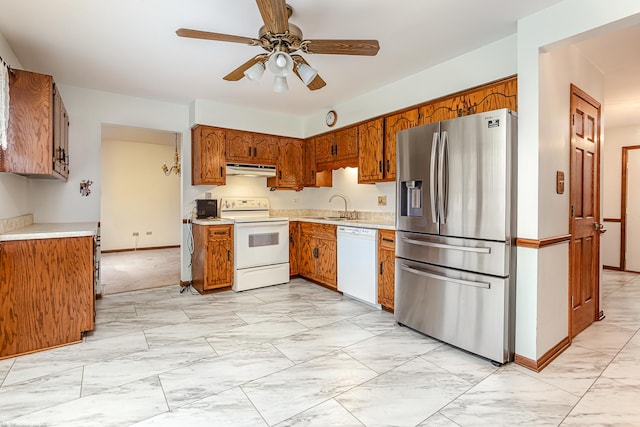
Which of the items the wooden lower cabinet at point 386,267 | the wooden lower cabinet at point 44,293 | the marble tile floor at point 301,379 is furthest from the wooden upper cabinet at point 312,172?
the wooden lower cabinet at point 44,293

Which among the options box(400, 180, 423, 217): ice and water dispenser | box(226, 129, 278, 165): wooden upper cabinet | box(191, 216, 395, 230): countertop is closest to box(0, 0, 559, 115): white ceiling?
box(226, 129, 278, 165): wooden upper cabinet

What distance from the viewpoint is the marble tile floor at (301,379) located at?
6.06 feet

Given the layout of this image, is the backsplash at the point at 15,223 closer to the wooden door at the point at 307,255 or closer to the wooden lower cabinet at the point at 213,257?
the wooden lower cabinet at the point at 213,257

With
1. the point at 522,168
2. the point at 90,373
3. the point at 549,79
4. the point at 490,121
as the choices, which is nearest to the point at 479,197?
the point at 522,168

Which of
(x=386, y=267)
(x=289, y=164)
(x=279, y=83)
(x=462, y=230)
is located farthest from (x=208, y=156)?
(x=462, y=230)

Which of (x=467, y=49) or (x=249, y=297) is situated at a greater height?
(x=467, y=49)

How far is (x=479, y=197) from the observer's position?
2480mm

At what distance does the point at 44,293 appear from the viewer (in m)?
2.67

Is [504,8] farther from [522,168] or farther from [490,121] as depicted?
[522,168]

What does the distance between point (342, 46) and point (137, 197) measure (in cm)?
721

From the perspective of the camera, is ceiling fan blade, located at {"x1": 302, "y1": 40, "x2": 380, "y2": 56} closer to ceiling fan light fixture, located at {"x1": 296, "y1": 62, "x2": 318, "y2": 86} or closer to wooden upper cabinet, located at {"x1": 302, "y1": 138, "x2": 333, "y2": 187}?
ceiling fan light fixture, located at {"x1": 296, "y1": 62, "x2": 318, "y2": 86}

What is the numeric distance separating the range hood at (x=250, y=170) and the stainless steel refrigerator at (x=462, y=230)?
8.02 feet

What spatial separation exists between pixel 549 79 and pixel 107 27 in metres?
3.37

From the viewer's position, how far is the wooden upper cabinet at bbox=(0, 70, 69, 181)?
2598 millimetres
